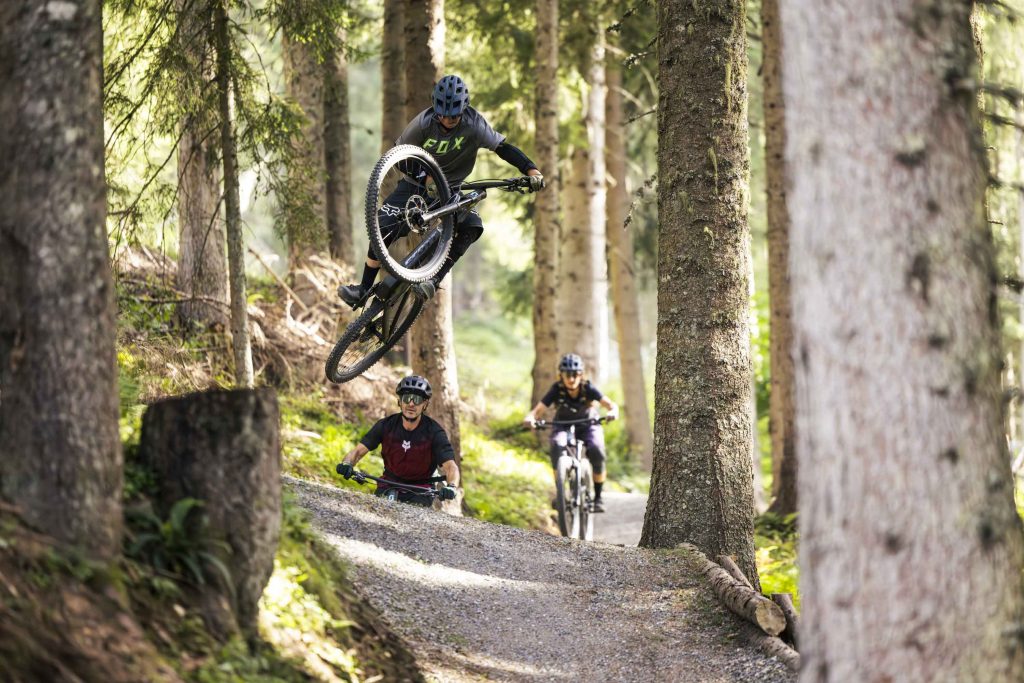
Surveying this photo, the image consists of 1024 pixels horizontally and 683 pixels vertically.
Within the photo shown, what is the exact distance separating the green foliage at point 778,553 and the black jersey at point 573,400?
8.30 feet

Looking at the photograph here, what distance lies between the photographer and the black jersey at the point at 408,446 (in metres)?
10.4

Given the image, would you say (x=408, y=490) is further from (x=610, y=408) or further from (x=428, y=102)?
(x=428, y=102)

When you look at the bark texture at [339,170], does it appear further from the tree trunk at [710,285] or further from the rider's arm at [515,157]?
the tree trunk at [710,285]

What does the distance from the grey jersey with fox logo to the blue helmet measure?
0.63 ft

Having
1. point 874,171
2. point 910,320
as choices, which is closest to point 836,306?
point 910,320

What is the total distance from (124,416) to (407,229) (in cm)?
361

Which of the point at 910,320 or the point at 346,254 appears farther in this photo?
the point at 346,254

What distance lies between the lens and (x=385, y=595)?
6.90m

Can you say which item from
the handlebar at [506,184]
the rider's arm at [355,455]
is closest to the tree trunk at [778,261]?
the handlebar at [506,184]

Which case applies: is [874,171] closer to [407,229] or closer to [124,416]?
[124,416]

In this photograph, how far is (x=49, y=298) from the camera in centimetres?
441

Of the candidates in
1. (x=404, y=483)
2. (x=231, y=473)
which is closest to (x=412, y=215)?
(x=404, y=483)

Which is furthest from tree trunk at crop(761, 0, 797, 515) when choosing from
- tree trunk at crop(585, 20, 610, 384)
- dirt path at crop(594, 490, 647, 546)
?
tree trunk at crop(585, 20, 610, 384)

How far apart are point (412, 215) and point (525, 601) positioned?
3416 mm
